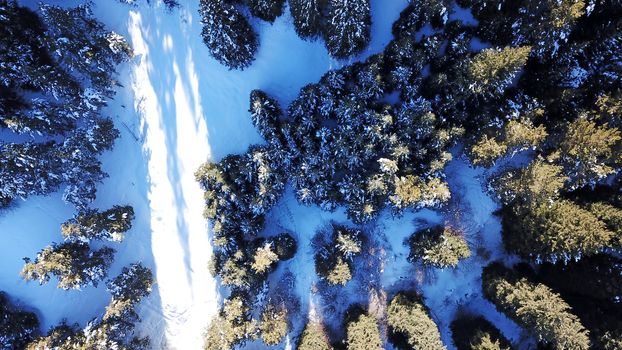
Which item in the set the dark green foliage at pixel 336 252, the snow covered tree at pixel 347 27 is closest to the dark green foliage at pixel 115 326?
the dark green foliage at pixel 336 252

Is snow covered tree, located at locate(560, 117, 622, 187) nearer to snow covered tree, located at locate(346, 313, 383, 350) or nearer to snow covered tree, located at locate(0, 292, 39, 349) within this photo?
snow covered tree, located at locate(346, 313, 383, 350)

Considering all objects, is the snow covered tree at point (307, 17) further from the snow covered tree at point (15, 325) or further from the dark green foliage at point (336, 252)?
the snow covered tree at point (15, 325)

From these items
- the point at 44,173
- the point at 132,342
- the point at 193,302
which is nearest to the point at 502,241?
the point at 193,302

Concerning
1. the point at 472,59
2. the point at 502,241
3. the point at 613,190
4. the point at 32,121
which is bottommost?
the point at 613,190

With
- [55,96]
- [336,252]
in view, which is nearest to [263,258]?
[336,252]

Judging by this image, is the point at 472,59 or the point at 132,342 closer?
the point at 472,59

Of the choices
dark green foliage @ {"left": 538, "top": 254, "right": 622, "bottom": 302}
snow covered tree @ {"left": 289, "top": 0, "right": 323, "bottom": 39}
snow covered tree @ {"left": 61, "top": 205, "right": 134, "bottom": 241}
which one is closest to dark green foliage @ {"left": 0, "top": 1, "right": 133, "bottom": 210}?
snow covered tree @ {"left": 61, "top": 205, "right": 134, "bottom": 241}

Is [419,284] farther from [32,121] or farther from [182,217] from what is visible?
[32,121]
